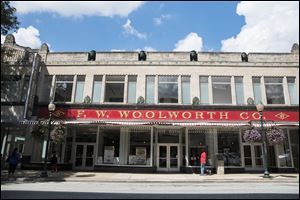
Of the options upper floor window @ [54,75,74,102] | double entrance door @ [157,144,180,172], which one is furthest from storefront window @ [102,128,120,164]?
upper floor window @ [54,75,74,102]

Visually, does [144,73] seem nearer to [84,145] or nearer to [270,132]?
[84,145]

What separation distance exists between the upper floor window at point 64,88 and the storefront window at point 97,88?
2.00 meters

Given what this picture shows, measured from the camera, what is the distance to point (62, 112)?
75.2 ft

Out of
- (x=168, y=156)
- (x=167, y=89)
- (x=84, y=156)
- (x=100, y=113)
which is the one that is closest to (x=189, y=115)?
(x=167, y=89)

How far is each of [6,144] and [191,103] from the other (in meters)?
15.1

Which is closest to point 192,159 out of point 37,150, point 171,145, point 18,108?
point 171,145

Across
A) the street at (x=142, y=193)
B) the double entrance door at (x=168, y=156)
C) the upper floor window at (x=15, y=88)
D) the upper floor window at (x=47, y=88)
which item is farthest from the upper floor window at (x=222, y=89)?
the upper floor window at (x=15, y=88)

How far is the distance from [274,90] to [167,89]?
344 inches

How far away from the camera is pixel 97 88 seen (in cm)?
2375

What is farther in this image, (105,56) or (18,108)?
(105,56)

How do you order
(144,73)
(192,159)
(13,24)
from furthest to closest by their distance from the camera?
(144,73)
(192,159)
(13,24)

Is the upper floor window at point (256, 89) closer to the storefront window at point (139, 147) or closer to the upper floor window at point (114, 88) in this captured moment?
the storefront window at point (139, 147)

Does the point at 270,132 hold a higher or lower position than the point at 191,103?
lower

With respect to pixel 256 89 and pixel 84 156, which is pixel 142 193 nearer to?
pixel 84 156
